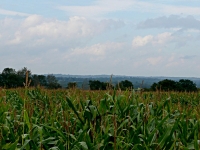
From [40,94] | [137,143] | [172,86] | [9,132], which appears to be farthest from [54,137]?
[172,86]

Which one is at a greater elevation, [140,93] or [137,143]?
[140,93]

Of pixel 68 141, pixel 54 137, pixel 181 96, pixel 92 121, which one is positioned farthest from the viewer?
pixel 181 96

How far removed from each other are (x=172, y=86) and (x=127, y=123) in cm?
3304

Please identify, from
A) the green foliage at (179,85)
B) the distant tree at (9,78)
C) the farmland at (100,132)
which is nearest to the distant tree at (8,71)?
the distant tree at (9,78)

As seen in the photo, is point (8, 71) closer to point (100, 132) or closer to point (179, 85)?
point (179, 85)

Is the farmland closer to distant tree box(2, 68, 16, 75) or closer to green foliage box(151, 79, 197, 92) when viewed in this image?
green foliage box(151, 79, 197, 92)

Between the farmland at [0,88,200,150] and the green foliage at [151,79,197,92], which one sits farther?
the green foliage at [151,79,197,92]

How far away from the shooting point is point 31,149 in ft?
12.7

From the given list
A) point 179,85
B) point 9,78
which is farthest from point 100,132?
point 9,78

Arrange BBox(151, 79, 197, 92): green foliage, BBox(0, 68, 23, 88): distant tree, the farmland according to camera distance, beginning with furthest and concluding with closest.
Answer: BBox(0, 68, 23, 88): distant tree → BBox(151, 79, 197, 92): green foliage → the farmland

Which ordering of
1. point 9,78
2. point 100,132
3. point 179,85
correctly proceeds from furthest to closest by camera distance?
point 9,78, point 179,85, point 100,132

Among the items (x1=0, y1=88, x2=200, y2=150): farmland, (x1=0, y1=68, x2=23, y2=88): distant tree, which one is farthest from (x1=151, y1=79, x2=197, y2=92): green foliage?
(x1=0, y1=88, x2=200, y2=150): farmland

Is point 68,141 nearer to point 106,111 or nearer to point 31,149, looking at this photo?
point 31,149

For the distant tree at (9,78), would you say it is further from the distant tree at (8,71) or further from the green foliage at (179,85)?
the green foliage at (179,85)
